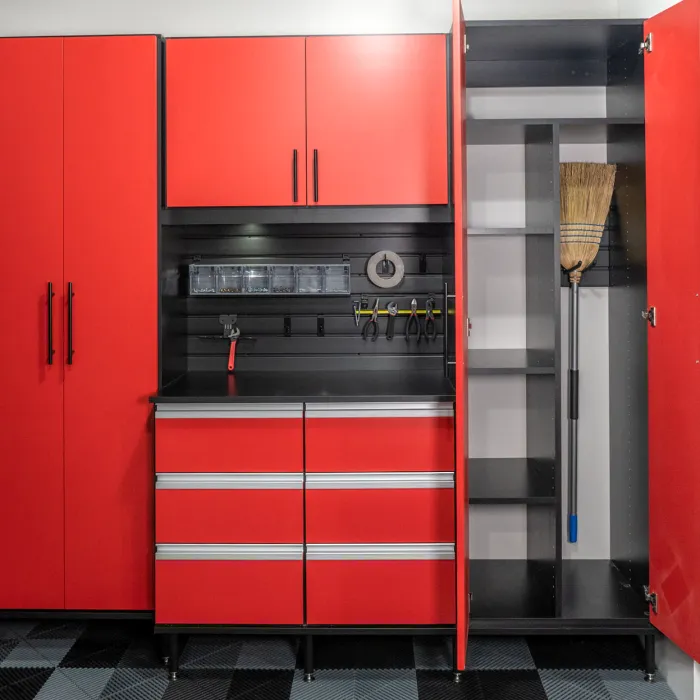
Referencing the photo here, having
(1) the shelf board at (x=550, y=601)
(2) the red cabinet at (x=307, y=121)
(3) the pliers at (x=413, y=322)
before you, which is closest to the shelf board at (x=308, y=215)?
(2) the red cabinet at (x=307, y=121)

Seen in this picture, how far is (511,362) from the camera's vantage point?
100 inches

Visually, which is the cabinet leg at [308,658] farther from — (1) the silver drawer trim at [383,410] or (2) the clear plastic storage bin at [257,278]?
(2) the clear plastic storage bin at [257,278]

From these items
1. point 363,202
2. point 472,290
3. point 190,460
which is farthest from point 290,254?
point 190,460

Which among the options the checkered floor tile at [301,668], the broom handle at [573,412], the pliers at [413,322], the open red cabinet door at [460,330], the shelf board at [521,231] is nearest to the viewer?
the open red cabinet door at [460,330]

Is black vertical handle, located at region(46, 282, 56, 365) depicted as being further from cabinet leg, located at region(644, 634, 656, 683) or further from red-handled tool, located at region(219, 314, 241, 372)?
cabinet leg, located at region(644, 634, 656, 683)

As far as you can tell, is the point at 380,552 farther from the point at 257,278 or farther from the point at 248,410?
the point at 257,278

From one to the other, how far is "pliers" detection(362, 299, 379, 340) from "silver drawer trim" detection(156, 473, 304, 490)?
788 millimetres

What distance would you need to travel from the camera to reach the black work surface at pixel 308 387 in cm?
226

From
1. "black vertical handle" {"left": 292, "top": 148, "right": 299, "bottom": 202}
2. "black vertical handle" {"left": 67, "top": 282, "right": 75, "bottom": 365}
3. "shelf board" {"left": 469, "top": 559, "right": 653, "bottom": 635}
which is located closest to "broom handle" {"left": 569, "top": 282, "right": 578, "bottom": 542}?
"shelf board" {"left": 469, "top": 559, "right": 653, "bottom": 635}

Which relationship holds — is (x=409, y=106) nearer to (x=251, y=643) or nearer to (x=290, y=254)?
(x=290, y=254)

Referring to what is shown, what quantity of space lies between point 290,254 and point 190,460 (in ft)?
3.32

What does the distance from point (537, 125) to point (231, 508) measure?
68.5 inches

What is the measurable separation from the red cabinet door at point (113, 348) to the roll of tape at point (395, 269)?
2.90ft

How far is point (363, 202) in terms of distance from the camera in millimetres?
2469
